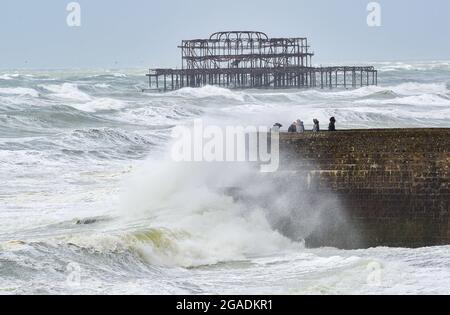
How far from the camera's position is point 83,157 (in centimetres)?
3366

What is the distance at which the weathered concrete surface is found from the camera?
1853 cm

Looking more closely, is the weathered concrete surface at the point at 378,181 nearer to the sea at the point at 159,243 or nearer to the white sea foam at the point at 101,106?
the sea at the point at 159,243

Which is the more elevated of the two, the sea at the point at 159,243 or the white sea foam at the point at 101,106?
the sea at the point at 159,243

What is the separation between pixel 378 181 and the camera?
18766mm

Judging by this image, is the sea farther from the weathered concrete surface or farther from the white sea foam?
the white sea foam

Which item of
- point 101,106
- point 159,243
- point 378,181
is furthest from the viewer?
point 101,106

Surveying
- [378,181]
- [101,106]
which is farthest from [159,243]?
[101,106]

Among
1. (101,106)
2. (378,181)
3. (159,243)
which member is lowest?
(101,106)

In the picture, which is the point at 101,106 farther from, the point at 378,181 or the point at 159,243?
the point at 159,243

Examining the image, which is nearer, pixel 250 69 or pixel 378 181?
pixel 378 181

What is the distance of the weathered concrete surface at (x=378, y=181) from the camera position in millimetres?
18531

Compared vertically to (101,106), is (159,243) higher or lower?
higher

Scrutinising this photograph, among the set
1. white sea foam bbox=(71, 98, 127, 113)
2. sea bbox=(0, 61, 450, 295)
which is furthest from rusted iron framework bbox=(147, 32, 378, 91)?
sea bbox=(0, 61, 450, 295)

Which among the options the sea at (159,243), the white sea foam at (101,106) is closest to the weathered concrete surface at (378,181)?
the sea at (159,243)
